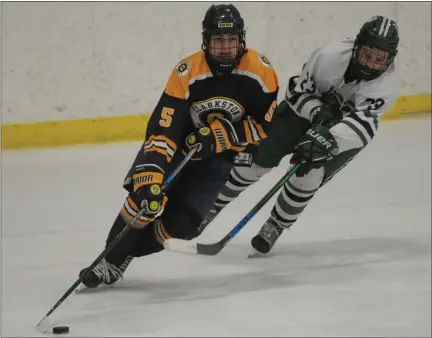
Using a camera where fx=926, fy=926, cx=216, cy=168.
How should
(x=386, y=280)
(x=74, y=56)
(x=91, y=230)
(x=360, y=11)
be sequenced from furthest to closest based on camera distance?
1. (x=360, y=11)
2. (x=74, y=56)
3. (x=91, y=230)
4. (x=386, y=280)

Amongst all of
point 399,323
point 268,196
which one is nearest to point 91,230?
point 268,196

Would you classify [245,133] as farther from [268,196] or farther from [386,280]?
[386,280]

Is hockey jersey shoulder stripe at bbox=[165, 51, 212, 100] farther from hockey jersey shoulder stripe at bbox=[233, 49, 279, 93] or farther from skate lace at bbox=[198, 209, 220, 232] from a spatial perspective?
skate lace at bbox=[198, 209, 220, 232]

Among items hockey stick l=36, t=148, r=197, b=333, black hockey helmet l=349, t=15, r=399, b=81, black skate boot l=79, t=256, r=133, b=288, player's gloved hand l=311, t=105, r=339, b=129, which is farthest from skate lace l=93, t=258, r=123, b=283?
black hockey helmet l=349, t=15, r=399, b=81

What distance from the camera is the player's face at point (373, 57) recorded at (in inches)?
134

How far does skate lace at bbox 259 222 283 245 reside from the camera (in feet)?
12.6

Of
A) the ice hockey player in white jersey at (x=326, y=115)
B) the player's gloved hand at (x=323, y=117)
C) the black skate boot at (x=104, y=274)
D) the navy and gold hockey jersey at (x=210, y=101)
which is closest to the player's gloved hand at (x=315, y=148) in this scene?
the ice hockey player in white jersey at (x=326, y=115)

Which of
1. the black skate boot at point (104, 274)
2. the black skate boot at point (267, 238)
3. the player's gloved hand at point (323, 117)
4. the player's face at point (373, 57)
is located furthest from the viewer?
the black skate boot at point (267, 238)

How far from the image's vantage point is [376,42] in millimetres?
3371

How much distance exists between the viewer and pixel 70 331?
2908mm

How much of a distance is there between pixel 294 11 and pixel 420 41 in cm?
102

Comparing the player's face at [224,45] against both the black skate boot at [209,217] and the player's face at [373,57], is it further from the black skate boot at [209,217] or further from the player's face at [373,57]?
the black skate boot at [209,217]

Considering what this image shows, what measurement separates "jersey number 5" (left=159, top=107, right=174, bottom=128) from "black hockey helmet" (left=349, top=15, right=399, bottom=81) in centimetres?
80

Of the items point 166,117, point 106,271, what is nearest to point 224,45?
point 166,117
